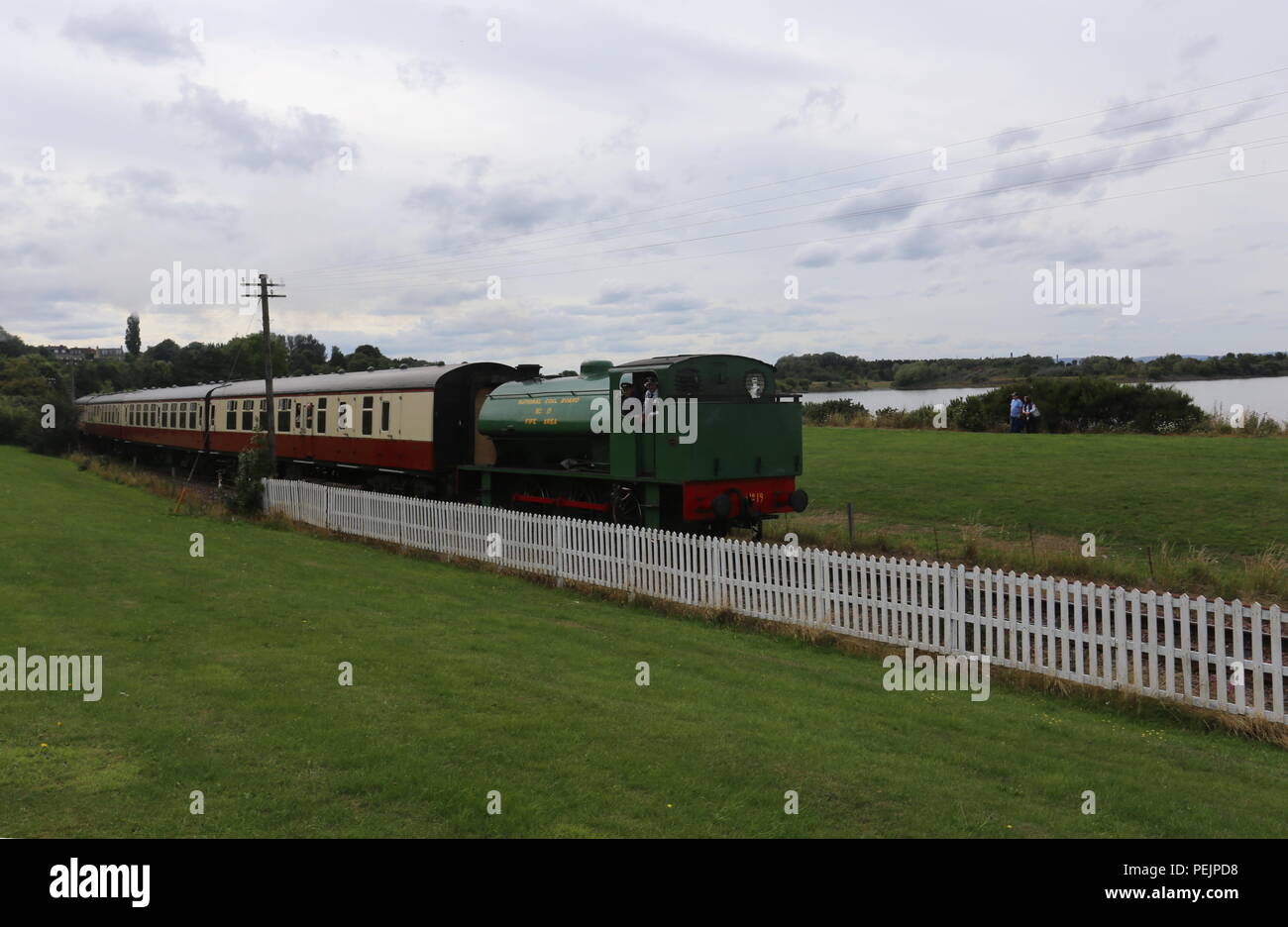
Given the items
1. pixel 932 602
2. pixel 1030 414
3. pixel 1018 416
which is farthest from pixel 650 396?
pixel 1030 414

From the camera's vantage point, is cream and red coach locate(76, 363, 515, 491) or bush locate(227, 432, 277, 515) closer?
cream and red coach locate(76, 363, 515, 491)

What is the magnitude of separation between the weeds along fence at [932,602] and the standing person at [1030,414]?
2064 cm

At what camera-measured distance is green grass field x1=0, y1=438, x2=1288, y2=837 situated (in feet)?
16.0

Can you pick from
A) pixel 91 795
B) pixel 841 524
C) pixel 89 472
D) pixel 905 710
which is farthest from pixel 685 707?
pixel 89 472

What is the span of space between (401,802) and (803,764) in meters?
2.53

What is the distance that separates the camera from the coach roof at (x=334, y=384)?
20453 millimetres

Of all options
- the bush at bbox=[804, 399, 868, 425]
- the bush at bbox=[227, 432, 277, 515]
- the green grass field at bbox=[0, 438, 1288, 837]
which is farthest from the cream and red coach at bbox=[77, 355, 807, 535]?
the bush at bbox=[804, 399, 868, 425]

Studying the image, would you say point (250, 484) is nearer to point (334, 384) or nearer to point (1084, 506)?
point (334, 384)

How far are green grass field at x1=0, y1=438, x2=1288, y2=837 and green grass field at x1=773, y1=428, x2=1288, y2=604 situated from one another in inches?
217

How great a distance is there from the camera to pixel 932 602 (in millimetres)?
10047

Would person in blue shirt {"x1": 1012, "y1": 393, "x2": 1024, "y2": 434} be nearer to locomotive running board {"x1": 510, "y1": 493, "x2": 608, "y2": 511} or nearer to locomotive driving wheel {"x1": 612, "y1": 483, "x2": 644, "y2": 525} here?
locomotive running board {"x1": 510, "y1": 493, "x2": 608, "y2": 511}

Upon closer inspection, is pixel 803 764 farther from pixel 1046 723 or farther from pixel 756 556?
pixel 756 556

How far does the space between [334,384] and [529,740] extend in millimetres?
19917

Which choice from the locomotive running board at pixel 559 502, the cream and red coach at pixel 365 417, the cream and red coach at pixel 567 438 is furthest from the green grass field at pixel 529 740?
the cream and red coach at pixel 365 417
